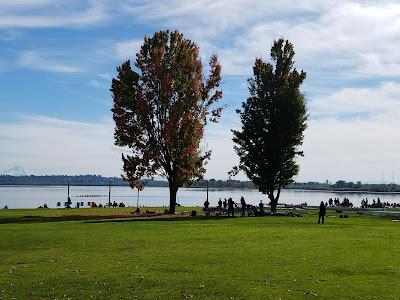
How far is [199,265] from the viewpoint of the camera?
20.7 m

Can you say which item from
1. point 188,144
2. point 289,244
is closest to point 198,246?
point 289,244

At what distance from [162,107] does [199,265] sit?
36.8 meters

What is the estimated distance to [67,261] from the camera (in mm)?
21859

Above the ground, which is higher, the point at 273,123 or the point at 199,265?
the point at 273,123

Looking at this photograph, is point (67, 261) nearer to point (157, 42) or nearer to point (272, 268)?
point (272, 268)

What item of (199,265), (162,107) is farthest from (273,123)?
(199,265)

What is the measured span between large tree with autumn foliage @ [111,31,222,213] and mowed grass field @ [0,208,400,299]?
23253mm

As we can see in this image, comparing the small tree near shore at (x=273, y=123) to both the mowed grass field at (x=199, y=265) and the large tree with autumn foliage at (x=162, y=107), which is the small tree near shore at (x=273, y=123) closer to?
the large tree with autumn foliage at (x=162, y=107)

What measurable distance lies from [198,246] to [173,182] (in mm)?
31935

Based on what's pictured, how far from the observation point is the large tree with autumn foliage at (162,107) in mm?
55562

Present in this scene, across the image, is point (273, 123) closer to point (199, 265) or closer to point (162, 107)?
point (162, 107)

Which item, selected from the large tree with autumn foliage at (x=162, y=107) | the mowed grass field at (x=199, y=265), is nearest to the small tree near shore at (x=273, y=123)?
the large tree with autumn foliage at (x=162, y=107)

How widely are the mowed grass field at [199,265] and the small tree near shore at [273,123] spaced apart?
2904cm

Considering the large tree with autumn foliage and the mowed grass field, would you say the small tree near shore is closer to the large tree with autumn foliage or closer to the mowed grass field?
the large tree with autumn foliage
